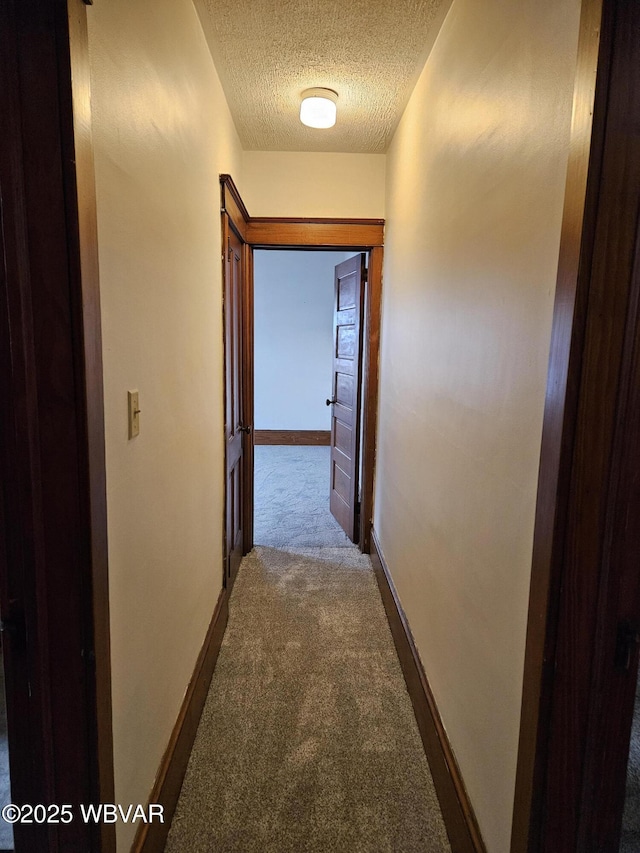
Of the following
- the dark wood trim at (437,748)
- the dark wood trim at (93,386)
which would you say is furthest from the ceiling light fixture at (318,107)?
the dark wood trim at (437,748)

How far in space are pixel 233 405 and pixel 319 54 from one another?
5.70 feet

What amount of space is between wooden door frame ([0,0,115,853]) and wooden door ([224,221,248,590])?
1595mm

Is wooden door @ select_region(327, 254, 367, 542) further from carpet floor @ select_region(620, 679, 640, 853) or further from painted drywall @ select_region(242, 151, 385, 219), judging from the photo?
carpet floor @ select_region(620, 679, 640, 853)

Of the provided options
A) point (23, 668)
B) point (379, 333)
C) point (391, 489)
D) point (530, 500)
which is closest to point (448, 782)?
point (530, 500)

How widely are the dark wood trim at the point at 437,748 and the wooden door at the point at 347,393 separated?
3.98ft

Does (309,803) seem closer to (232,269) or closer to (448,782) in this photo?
(448,782)

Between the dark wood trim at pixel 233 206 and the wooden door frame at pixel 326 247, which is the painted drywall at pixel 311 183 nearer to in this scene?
the wooden door frame at pixel 326 247

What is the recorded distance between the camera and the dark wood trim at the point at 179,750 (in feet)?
4.24

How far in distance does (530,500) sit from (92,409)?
2.88 feet

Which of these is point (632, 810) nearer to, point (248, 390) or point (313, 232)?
point (248, 390)

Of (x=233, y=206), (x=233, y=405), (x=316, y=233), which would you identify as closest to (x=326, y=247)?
(x=316, y=233)

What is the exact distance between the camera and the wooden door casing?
Answer: 2.60 m

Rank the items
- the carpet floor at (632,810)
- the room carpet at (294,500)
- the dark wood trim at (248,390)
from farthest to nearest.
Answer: the room carpet at (294,500)
the dark wood trim at (248,390)
the carpet floor at (632,810)

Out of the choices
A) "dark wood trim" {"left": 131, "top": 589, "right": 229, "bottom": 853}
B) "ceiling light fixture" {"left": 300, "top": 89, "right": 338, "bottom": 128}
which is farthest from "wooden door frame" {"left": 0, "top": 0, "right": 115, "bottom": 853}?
"ceiling light fixture" {"left": 300, "top": 89, "right": 338, "bottom": 128}
